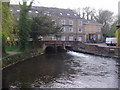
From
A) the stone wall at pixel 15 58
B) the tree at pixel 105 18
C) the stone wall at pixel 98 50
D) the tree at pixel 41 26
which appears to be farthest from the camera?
the tree at pixel 105 18

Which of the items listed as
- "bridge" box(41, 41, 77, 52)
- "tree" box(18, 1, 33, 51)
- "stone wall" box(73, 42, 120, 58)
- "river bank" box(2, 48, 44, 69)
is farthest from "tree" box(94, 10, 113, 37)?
"tree" box(18, 1, 33, 51)

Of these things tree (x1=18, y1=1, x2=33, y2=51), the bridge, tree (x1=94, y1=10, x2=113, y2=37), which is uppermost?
tree (x1=94, y1=10, x2=113, y2=37)

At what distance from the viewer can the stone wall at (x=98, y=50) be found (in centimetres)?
3166

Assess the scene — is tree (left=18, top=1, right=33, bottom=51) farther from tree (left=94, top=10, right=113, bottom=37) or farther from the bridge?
tree (left=94, top=10, right=113, bottom=37)

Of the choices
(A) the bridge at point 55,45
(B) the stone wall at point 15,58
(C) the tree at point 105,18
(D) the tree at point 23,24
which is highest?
(C) the tree at point 105,18

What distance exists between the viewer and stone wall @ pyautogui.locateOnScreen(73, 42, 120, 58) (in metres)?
31.7

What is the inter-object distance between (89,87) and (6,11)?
419 inches

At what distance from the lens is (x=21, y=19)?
30094 millimetres

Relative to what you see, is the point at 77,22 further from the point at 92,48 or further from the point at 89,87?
the point at 89,87

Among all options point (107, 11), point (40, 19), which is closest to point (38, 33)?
point (40, 19)

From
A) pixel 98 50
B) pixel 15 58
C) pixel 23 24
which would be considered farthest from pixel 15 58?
pixel 98 50

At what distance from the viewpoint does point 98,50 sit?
121ft

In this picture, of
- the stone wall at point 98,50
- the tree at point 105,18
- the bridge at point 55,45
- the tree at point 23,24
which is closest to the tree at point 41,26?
the tree at point 23,24

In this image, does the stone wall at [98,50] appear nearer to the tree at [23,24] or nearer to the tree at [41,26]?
the tree at [41,26]
